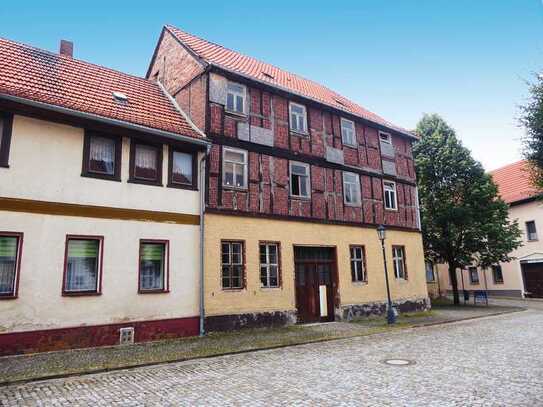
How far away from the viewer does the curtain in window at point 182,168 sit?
13.0 m

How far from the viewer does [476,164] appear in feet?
82.0

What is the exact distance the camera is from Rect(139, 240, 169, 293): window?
1180cm

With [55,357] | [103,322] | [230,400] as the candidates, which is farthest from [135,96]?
[230,400]

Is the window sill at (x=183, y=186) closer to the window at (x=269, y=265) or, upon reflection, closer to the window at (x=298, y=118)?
the window at (x=269, y=265)


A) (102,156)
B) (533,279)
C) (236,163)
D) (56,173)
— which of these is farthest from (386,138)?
(533,279)

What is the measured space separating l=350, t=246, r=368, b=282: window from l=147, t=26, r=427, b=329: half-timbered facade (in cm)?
5

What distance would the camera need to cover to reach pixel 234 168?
47.4 ft

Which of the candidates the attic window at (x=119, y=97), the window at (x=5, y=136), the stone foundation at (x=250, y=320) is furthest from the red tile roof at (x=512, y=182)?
the window at (x=5, y=136)

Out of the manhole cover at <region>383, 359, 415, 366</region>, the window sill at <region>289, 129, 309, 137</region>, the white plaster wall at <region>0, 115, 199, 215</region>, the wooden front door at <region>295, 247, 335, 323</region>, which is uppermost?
the window sill at <region>289, 129, 309, 137</region>

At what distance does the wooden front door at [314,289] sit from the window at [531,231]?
22.4m

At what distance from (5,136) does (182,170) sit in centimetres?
498

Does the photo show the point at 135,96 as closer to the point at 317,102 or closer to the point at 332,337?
the point at 317,102

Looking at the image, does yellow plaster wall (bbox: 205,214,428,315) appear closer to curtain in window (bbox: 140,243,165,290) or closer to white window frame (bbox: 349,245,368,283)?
white window frame (bbox: 349,245,368,283)

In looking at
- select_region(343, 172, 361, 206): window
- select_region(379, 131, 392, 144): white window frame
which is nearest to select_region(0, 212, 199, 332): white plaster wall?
select_region(343, 172, 361, 206): window
